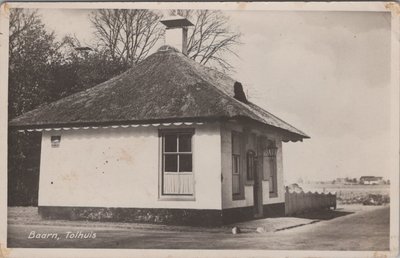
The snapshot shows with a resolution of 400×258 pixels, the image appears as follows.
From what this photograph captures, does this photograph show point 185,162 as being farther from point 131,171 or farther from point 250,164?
point 250,164

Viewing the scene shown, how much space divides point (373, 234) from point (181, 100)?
3520 mm

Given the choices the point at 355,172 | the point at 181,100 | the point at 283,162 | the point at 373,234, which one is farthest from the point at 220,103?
the point at 373,234

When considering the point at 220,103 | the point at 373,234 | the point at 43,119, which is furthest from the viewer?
the point at 43,119

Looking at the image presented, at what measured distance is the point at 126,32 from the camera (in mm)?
11148

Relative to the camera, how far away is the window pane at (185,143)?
38.5ft

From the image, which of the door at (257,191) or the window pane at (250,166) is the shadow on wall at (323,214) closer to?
the door at (257,191)

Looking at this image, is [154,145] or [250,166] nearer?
[154,145]

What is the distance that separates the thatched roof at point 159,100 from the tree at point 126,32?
0.31 m

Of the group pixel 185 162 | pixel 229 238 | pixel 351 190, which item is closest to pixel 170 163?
pixel 185 162

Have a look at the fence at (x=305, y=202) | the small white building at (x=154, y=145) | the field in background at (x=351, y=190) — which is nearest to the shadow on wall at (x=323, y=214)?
the fence at (x=305, y=202)

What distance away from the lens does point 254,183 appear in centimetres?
1293

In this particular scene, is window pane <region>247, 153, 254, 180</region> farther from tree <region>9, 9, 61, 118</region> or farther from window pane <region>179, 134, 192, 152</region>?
tree <region>9, 9, 61, 118</region>

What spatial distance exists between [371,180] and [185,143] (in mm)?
2964

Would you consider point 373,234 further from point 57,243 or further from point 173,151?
point 57,243
